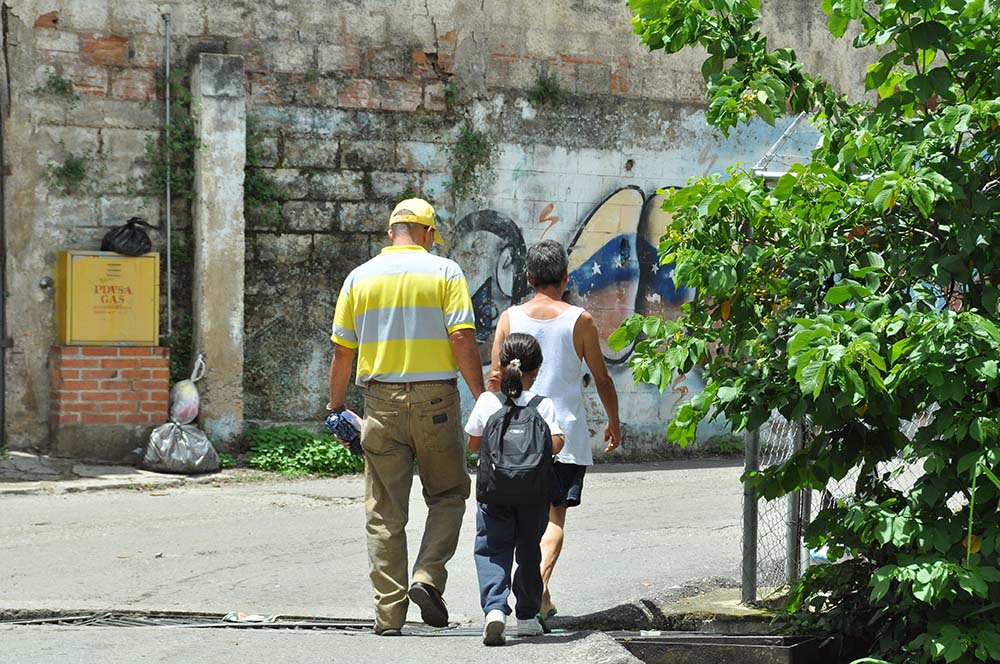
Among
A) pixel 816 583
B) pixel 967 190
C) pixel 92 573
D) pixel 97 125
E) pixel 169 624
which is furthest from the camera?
pixel 97 125

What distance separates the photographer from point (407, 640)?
5.48 m

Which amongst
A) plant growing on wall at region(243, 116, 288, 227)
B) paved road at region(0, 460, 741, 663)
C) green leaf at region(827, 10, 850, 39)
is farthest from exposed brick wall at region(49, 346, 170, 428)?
green leaf at region(827, 10, 850, 39)

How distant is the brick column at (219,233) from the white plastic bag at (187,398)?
0.07 m

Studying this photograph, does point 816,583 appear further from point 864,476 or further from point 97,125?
point 97,125

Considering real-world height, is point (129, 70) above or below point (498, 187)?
above

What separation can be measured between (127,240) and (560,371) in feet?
17.8

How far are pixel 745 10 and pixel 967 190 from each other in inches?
42.5

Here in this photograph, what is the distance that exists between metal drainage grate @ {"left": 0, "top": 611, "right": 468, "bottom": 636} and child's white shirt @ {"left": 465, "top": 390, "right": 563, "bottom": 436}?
92 centimetres

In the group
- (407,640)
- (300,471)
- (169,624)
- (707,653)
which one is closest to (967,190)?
(707,653)

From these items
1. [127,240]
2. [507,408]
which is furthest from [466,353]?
[127,240]

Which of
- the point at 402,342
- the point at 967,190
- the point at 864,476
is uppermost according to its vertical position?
the point at 967,190

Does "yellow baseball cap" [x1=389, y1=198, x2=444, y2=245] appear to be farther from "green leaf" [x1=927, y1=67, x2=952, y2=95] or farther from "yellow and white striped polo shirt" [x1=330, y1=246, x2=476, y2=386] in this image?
"green leaf" [x1=927, y1=67, x2=952, y2=95]

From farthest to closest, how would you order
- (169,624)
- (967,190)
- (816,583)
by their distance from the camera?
(169,624) < (816,583) < (967,190)

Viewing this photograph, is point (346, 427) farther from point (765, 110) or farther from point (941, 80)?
point (941, 80)
